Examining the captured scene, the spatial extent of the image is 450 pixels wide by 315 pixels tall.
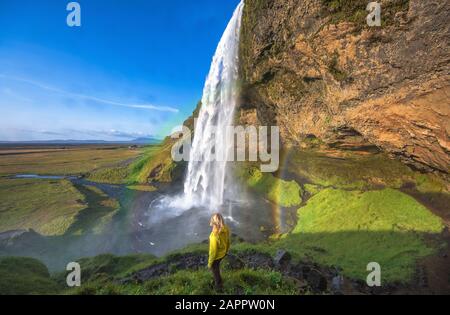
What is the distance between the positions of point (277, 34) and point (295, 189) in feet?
57.8

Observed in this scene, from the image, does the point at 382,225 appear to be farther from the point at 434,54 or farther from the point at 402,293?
the point at 434,54

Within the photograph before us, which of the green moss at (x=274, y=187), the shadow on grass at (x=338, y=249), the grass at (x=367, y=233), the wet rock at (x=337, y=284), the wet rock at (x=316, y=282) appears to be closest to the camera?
the wet rock at (x=316, y=282)

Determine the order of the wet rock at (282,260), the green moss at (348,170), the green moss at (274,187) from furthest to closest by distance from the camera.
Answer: the green moss at (274,187) < the green moss at (348,170) < the wet rock at (282,260)

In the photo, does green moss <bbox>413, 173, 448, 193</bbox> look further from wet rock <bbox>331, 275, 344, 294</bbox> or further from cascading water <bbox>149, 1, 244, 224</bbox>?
cascading water <bbox>149, 1, 244, 224</bbox>

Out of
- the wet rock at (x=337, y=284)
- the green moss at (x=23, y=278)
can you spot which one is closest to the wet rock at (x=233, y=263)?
the wet rock at (x=337, y=284)

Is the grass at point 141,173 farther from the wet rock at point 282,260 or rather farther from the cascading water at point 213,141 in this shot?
the wet rock at point 282,260

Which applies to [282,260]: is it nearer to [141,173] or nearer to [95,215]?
[95,215]

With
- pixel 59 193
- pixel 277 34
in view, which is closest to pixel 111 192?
pixel 59 193

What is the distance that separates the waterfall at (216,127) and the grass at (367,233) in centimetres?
1411

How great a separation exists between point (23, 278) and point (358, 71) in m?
20.6

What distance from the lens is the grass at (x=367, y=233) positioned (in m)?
15.1

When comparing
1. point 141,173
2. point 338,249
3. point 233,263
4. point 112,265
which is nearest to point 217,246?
point 233,263

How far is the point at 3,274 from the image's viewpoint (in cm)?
1149

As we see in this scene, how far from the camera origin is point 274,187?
35.8m
